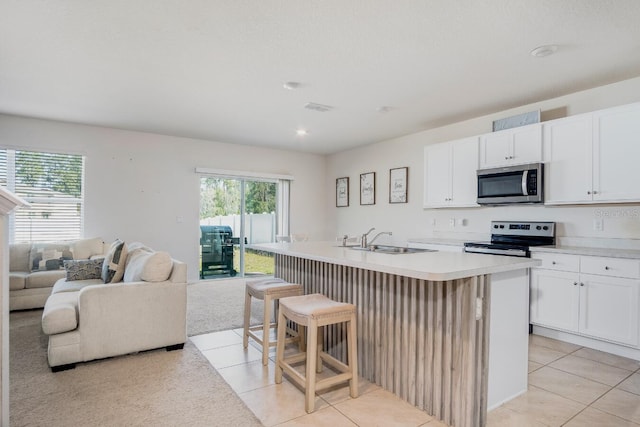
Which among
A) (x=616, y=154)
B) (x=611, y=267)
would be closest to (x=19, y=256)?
(x=611, y=267)

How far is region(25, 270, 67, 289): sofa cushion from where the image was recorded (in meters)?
4.14

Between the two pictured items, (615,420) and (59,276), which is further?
(59,276)

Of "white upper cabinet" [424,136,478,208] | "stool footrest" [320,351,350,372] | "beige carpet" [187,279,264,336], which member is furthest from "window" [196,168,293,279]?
"stool footrest" [320,351,350,372]

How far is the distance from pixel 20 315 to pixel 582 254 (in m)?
5.90

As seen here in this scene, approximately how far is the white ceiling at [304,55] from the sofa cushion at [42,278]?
203 centimetres

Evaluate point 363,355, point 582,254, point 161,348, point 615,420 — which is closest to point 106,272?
point 161,348

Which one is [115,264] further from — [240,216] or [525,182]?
[525,182]

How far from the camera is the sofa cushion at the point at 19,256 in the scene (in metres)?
4.32

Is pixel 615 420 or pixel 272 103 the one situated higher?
pixel 272 103

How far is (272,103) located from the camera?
402 cm

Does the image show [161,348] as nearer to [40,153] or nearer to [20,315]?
[20,315]

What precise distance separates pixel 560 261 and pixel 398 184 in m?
2.76

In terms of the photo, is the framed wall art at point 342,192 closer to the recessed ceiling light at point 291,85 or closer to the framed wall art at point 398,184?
the framed wall art at point 398,184

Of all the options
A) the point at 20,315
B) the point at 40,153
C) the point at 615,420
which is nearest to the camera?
the point at 615,420
